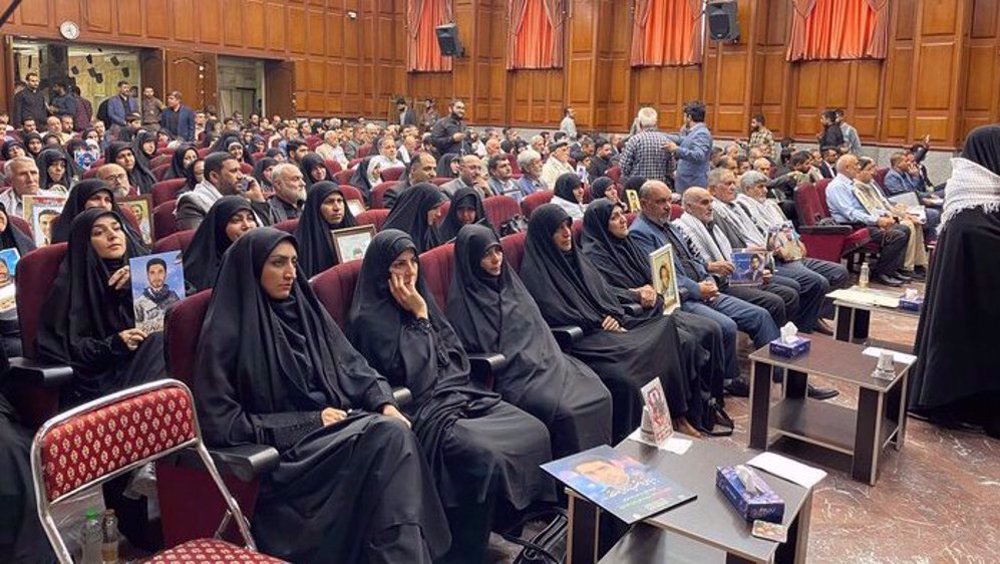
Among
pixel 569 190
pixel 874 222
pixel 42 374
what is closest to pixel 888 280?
pixel 874 222

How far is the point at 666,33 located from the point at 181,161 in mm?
10244

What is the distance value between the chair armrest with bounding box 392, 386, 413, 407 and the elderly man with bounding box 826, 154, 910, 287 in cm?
576

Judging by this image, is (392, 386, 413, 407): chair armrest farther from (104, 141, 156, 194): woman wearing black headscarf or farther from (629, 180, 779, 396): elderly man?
(104, 141, 156, 194): woman wearing black headscarf

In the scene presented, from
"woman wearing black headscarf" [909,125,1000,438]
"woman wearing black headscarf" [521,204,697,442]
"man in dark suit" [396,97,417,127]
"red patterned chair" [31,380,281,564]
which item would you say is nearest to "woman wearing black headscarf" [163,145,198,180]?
"woman wearing black headscarf" [521,204,697,442]

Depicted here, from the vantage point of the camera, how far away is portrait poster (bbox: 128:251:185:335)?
122 inches

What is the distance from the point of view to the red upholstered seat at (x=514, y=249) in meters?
4.28

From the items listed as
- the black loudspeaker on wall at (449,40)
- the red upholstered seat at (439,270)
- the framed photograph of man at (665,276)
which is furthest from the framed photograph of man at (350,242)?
the black loudspeaker on wall at (449,40)

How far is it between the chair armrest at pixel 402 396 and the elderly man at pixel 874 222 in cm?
576

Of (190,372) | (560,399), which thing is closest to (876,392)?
(560,399)

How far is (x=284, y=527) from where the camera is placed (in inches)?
101

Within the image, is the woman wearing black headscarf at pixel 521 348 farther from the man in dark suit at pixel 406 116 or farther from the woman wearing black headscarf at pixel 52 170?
the man in dark suit at pixel 406 116

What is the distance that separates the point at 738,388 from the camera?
4.89 m

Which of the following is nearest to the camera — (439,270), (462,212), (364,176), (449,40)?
(439,270)

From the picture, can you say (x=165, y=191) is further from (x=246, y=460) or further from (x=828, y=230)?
(x=828, y=230)
